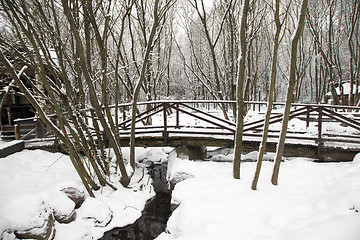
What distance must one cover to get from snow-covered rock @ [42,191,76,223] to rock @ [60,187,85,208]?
0.24 metres

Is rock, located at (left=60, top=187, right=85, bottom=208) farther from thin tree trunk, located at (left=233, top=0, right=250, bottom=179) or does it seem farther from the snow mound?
thin tree trunk, located at (left=233, top=0, right=250, bottom=179)

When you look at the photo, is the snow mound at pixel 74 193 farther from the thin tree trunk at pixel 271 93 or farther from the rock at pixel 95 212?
the thin tree trunk at pixel 271 93

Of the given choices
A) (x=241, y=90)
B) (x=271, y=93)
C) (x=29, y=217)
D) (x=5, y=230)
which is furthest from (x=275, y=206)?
(x=5, y=230)

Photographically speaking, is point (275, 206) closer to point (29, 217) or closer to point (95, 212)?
point (95, 212)

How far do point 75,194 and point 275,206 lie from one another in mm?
3863

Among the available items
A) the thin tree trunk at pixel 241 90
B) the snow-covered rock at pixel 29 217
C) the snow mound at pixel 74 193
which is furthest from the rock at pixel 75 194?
the thin tree trunk at pixel 241 90

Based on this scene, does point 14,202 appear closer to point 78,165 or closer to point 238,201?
point 78,165

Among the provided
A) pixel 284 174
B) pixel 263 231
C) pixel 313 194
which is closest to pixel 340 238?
pixel 263 231

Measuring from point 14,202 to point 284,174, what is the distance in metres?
4.78

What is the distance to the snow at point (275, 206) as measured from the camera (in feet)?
7.12

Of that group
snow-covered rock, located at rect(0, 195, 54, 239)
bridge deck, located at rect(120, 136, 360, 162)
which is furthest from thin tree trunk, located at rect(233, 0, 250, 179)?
snow-covered rock, located at rect(0, 195, 54, 239)

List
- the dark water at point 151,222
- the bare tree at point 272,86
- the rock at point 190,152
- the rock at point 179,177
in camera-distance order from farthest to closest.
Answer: the rock at point 190,152 < the rock at point 179,177 < the dark water at point 151,222 < the bare tree at point 272,86

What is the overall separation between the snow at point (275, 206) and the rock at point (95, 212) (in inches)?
54.0

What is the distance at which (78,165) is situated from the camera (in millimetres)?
4375
